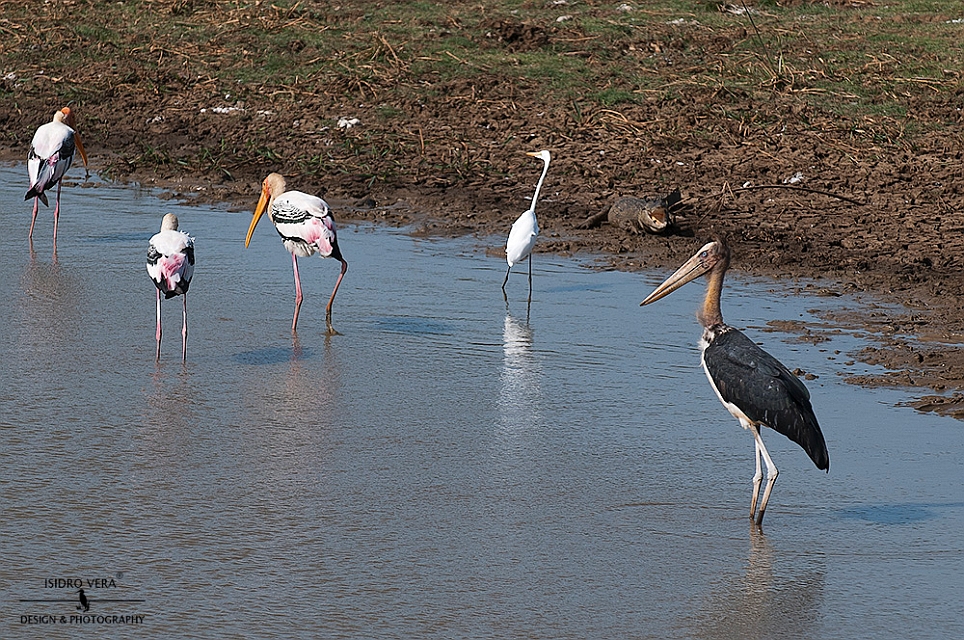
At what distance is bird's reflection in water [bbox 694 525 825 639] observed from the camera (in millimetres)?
4781

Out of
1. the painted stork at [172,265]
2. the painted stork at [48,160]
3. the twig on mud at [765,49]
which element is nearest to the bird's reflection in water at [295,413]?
the painted stork at [172,265]

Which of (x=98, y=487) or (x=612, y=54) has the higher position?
(x=612, y=54)

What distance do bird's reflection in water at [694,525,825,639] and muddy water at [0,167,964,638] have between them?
0.04ft

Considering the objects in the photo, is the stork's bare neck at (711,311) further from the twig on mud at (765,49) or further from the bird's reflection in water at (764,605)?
the twig on mud at (765,49)

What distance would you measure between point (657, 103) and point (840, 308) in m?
5.98

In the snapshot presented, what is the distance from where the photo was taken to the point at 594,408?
7336 mm

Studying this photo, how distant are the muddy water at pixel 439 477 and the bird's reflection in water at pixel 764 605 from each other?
1 cm

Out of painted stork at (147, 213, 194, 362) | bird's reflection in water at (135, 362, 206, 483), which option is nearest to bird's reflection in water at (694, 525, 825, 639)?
bird's reflection in water at (135, 362, 206, 483)

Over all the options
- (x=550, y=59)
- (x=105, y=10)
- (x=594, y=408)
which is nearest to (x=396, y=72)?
(x=550, y=59)

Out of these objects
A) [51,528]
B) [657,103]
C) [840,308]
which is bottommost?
[51,528]

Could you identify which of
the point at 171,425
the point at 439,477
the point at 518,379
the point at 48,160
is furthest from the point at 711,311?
the point at 48,160

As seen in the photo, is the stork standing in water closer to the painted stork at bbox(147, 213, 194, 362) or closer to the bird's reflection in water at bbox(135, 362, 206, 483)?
the bird's reflection in water at bbox(135, 362, 206, 483)

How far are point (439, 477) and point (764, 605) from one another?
169 cm

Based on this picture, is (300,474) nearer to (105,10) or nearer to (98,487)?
(98,487)
